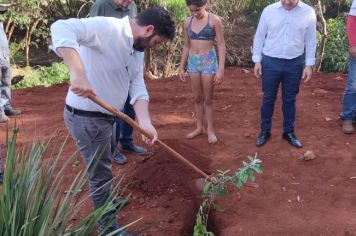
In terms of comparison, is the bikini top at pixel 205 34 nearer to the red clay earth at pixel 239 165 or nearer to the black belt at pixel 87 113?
the red clay earth at pixel 239 165

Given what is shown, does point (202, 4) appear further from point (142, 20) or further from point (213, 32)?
point (142, 20)

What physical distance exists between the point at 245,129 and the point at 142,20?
10.3 ft

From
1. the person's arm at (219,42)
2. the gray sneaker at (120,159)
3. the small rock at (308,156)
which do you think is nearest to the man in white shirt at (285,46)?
the person's arm at (219,42)

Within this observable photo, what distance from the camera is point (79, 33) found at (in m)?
2.66

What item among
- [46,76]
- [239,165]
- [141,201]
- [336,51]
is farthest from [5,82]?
[336,51]

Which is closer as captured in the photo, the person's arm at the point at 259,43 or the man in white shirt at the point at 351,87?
the person's arm at the point at 259,43

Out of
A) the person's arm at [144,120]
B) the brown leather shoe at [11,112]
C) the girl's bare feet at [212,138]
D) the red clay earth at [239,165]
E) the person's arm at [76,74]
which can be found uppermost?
the person's arm at [76,74]

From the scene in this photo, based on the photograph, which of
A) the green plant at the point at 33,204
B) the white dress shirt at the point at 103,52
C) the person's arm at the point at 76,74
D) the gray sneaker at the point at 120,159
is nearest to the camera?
the green plant at the point at 33,204

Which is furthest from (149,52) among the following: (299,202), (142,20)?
(142,20)

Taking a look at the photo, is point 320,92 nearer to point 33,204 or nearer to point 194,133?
point 194,133

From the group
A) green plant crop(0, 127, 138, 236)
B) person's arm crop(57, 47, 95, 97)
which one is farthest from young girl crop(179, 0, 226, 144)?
green plant crop(0, 127, 138, 236)

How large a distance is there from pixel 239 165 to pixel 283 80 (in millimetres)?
974

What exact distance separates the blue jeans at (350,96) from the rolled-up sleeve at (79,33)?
3.34 metres

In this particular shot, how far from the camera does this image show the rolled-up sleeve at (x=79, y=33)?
256 cm
